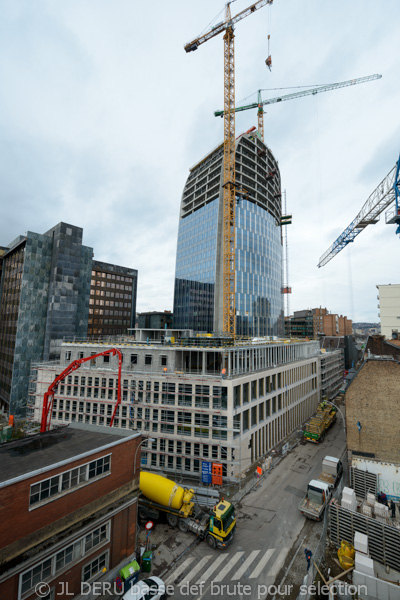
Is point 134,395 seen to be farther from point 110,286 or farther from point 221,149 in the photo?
point 221,149

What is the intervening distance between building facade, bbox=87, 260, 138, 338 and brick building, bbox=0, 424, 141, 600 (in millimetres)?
83226

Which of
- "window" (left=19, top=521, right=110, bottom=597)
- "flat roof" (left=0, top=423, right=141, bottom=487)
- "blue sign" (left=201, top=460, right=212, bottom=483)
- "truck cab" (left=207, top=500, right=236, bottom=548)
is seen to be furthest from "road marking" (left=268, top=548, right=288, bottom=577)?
"flat roof" (left=0, top=423, right=141, bottom=487)

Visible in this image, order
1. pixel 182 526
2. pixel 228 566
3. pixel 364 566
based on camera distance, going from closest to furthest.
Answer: pixel 364 566 < pixel 228 566 < pixel 182 526

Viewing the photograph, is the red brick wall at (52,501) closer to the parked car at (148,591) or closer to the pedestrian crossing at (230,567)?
the parked car at (148,591)

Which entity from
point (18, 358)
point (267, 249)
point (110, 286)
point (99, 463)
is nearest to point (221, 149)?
point (267, 249)

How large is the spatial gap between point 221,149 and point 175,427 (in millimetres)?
93013

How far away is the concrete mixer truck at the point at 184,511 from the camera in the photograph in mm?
20859

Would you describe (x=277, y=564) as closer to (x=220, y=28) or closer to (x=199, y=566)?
(x=199, y=566)

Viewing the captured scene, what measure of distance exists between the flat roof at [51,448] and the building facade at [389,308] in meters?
78.4

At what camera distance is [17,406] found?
195ft

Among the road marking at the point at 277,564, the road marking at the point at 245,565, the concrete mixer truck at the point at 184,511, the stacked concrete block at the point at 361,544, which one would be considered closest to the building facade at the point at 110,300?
the concrete mixer truck at the point at 184,511

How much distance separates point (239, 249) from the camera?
8431 cm

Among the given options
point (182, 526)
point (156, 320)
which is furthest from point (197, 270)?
point (182, 526)

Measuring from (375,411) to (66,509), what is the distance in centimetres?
2944
